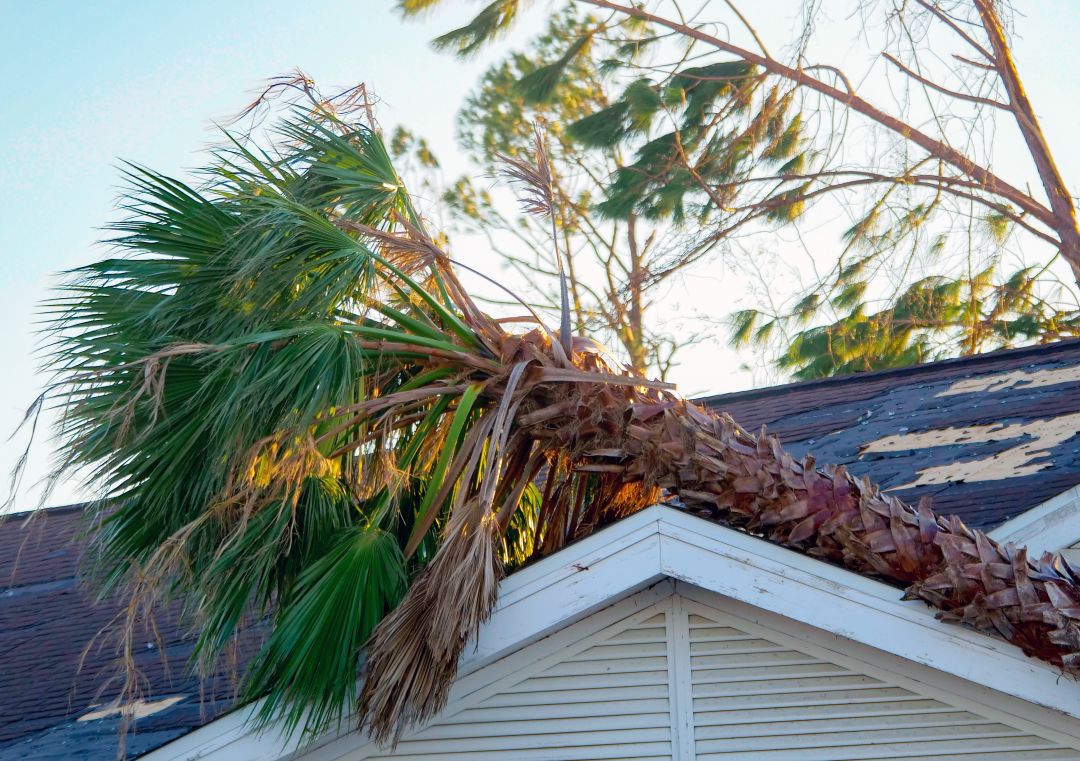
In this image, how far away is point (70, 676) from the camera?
669cm

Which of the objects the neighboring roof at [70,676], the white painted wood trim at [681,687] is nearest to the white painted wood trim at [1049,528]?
the white painted wood trim at [681,687]

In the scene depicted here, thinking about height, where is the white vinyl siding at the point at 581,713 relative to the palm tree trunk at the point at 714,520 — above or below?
below

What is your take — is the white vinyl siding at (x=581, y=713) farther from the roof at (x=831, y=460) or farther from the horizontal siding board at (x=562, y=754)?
the roof at (x=831, y=460)

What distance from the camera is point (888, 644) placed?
420cm

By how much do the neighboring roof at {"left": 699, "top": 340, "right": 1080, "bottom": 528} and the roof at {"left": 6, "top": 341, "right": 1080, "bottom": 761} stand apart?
0.01 meters

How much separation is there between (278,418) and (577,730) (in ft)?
5.97

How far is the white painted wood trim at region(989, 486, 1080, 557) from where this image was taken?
5.08 meters

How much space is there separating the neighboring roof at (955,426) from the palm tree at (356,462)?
1.37m

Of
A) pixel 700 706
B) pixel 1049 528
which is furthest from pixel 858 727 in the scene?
pixel 1049 528

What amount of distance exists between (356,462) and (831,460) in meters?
3.03

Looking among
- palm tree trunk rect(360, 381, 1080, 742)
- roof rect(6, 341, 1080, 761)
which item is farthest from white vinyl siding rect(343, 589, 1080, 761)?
roof rect(6, 341, 1080, 761)

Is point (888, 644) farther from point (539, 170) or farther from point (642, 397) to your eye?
point (539, 170)

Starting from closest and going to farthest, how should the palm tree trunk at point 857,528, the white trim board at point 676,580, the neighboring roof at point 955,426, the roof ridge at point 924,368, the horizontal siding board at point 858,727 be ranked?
the palm tree trunk at point 857,528 < the white trim board at point 676,580 < the horizontal siding board at point 858,727 < the neighboring roof at point 955,426 < the roof ridge at point 924,368

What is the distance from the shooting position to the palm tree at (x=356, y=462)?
4.16m
